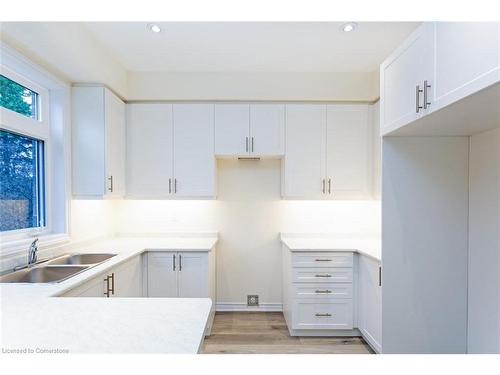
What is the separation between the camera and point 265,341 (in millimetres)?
2582

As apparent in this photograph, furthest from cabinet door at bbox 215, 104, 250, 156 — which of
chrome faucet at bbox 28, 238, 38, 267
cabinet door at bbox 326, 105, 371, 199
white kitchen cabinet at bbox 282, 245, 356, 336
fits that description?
chrome faucet at bbox 28, 238, 38, 267

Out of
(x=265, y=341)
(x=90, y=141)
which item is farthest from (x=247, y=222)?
(x=90, y=141)

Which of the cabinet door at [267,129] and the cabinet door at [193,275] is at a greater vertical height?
the cabinet door at [267,129]

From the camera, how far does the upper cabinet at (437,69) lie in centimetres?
97

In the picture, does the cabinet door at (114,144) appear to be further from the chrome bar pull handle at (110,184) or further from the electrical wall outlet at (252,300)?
the electrical wall outlet at (252,300)

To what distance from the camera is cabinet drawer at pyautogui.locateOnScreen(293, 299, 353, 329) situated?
2.60m

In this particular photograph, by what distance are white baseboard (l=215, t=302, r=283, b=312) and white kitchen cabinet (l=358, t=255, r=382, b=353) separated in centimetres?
99

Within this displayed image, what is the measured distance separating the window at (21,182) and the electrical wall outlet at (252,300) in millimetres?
2227

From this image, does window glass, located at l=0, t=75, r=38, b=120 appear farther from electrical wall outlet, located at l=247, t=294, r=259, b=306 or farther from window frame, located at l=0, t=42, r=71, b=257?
electrical wall outlet, located at l=247, t=294, r=259, b=306

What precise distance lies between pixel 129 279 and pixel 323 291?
1.75m

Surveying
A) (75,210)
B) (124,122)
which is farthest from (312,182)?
(75,210)

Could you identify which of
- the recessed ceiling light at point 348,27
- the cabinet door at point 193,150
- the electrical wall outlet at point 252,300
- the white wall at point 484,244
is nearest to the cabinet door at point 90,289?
the cabinet door at point 193,150

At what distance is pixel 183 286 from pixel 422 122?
2.33 meters

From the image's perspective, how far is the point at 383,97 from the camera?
70.9 inches
